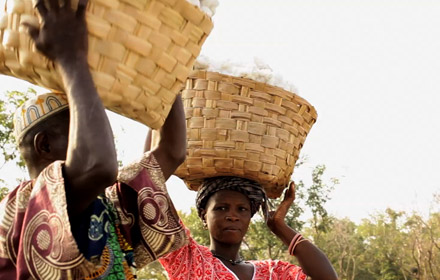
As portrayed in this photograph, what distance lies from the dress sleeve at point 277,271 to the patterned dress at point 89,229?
1.51 m

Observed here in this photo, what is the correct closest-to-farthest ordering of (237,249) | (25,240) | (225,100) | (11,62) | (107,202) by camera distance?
(25,240)
(11,62)
(107,202)
(225,100)
(237,249)

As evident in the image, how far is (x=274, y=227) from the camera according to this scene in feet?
11.3

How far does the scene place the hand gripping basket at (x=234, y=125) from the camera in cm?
293

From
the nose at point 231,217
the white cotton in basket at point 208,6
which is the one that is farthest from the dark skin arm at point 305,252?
the white cotton in basket at point 208,6

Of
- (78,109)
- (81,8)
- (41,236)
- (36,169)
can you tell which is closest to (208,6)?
(81,8)

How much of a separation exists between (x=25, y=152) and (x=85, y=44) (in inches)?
15.0

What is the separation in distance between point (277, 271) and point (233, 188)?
1.83ft

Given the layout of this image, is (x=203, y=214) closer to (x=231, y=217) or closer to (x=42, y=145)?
(x=231, y=217)

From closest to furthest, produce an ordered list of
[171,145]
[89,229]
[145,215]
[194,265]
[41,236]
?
[41,236] < [89,229] < [145,215] < [171,145] < [194,265]

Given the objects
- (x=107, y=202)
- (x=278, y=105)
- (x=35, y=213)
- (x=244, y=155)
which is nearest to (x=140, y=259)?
(x=107, y=202)

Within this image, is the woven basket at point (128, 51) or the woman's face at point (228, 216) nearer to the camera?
the woven basket at point (128, 51)

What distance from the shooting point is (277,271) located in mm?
3408

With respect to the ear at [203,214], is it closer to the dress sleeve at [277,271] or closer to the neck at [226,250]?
the neck at [226,250]

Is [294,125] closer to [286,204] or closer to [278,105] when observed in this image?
[278,105]
